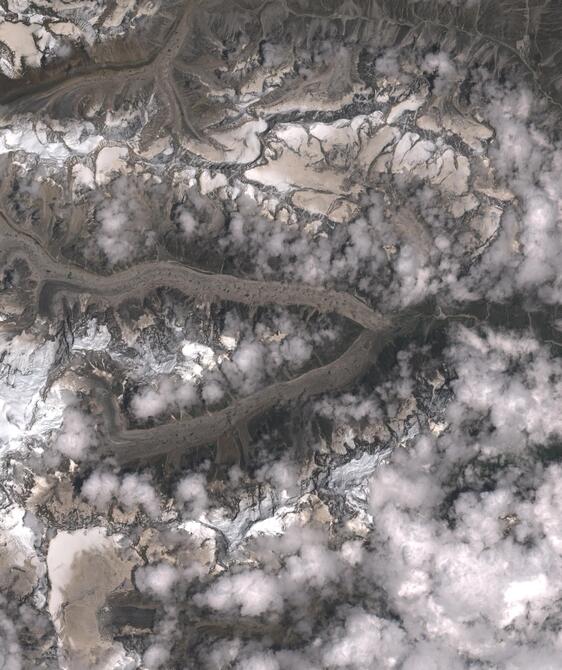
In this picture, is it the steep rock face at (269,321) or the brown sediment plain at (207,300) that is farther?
the brown sediment plain at (207,300)

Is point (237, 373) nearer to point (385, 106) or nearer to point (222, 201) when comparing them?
point (222, 201)

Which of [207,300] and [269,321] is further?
[207,300]

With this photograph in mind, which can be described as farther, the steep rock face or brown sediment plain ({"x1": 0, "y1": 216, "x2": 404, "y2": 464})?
brown sediment plain ({"x1": 0, "y1": 216, "x2": 404, "y2": 464})

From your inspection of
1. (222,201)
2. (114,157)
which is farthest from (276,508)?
(114,157)

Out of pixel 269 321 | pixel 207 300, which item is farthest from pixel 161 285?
pixel 269 321

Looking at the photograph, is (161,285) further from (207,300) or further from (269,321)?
(269,321)

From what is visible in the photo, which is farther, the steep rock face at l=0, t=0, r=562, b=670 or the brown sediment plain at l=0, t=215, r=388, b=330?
the brown sediment plain at l=0, t=215, r=388, b=330

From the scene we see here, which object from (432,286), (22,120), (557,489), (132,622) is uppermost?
(22,120)

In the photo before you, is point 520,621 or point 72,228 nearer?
point 520,621
